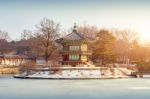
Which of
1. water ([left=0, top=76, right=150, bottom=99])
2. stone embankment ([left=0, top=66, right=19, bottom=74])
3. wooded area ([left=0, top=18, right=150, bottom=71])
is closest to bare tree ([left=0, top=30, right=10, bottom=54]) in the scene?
wooded area ([left=0, top=18, right=150, bottom=71])

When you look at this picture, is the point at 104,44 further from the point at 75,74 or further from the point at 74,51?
the point at 75,74

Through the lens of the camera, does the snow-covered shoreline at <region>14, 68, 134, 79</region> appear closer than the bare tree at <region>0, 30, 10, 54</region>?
Yes

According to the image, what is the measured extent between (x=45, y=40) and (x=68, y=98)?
1065 inches

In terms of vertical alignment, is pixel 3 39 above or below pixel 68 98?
above

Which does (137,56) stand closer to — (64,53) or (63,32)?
(63,32)

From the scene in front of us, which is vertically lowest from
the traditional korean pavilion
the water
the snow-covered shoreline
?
the water

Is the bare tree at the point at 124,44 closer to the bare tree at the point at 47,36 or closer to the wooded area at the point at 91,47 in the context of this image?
the wooded area at the point at 91,47

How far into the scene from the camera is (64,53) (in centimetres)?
3981

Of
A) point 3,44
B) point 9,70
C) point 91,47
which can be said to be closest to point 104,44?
point 91,47

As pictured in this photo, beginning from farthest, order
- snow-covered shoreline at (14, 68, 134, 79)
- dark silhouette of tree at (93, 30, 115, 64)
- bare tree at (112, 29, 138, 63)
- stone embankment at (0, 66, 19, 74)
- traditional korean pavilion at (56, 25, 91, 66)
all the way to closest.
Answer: bare tree at (112, 29, 138, 63), stone embankment at (0, 66, 19, 74), dark silhouette of tree at (93, 30, 115, 64), traditional korean pavilion at (56, 25, 91, 66), snow-covered shoreline at (14, 68, 134, 79)

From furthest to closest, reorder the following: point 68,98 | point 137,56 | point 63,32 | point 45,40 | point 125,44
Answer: point 125,44, point 63,32, point 137,56, point 45,40, point 68,98

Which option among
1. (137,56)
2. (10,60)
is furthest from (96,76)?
(10,60)

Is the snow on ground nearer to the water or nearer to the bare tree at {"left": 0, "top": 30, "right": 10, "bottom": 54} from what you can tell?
the water

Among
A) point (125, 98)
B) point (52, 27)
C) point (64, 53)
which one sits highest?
point (52, 27)
